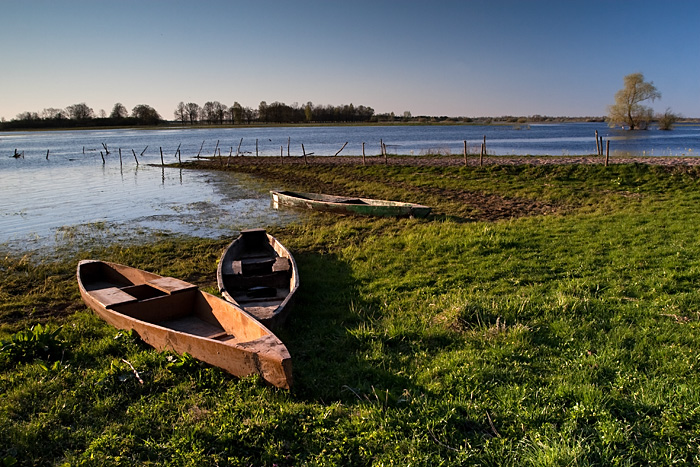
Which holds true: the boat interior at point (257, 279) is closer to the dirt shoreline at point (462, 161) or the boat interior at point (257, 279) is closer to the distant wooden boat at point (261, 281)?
the distant wooden boat at point (261, 281)

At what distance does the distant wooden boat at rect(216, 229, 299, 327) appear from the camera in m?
7.15

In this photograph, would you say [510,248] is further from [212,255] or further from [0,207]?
[0,207]

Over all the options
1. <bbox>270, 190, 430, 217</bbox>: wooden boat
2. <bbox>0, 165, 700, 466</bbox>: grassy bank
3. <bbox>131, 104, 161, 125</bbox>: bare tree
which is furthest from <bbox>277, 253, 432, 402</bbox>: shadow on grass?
<bbox>131, 104, 161, 125</bbox>: bare tree

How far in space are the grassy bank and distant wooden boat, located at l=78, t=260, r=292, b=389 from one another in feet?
0.65

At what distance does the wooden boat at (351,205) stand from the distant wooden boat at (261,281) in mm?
5355

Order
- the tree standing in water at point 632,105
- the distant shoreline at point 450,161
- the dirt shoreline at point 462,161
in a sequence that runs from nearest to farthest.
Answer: the dirt shoreline at point 462,161 < the distant shoreline at point 450,161 < the tree standing in water at point 632,105

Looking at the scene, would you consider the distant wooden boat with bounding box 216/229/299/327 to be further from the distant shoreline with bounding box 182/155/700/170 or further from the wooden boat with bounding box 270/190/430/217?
the distant shoreline with bounding box 182/155/700/170

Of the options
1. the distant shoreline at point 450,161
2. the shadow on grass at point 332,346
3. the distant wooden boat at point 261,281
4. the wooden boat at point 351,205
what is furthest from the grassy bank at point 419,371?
the distant shoreline at point 450,161

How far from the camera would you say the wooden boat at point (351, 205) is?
1486 centimetres

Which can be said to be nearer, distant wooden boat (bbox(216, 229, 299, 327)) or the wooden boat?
distant wooden boat (bbox(216, 229, 299, 327))

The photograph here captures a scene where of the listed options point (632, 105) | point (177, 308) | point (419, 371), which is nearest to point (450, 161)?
point (177, 308)

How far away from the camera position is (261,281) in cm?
862

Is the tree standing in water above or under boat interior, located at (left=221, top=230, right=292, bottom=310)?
above

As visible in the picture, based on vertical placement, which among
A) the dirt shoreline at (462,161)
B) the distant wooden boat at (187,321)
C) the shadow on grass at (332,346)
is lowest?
the shadow on grass at (332,346)
